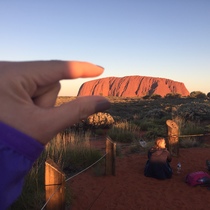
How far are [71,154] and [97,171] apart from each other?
3.61 ft

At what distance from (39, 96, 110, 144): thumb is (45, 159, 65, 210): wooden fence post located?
2.48 m

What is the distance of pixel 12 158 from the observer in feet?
2.28

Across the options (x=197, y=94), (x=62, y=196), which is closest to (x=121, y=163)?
(x=62, y=196)

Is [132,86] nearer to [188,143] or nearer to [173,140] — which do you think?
[188,143]

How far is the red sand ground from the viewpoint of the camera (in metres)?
5.41

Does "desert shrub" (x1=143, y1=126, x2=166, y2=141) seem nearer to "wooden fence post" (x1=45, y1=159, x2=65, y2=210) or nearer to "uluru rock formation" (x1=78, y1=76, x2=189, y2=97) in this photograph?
"wooden fence post" (x1=45, y1=159, x2=65, y2=210)

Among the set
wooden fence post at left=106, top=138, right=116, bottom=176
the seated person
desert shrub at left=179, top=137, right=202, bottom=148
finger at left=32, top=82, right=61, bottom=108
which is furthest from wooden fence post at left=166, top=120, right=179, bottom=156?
finger at left=32, top=82, right=61, bottom=108

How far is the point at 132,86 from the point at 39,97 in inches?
4993

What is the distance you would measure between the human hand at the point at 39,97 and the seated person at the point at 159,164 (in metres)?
6.44

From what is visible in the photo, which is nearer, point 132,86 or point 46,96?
point 46,96

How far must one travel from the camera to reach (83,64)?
838 millimetres

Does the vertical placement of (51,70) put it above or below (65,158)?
above

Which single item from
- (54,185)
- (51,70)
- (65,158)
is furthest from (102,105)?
(65,158)

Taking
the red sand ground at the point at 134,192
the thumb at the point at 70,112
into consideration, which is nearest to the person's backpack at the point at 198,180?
the red sand ground at the point at 134,192
